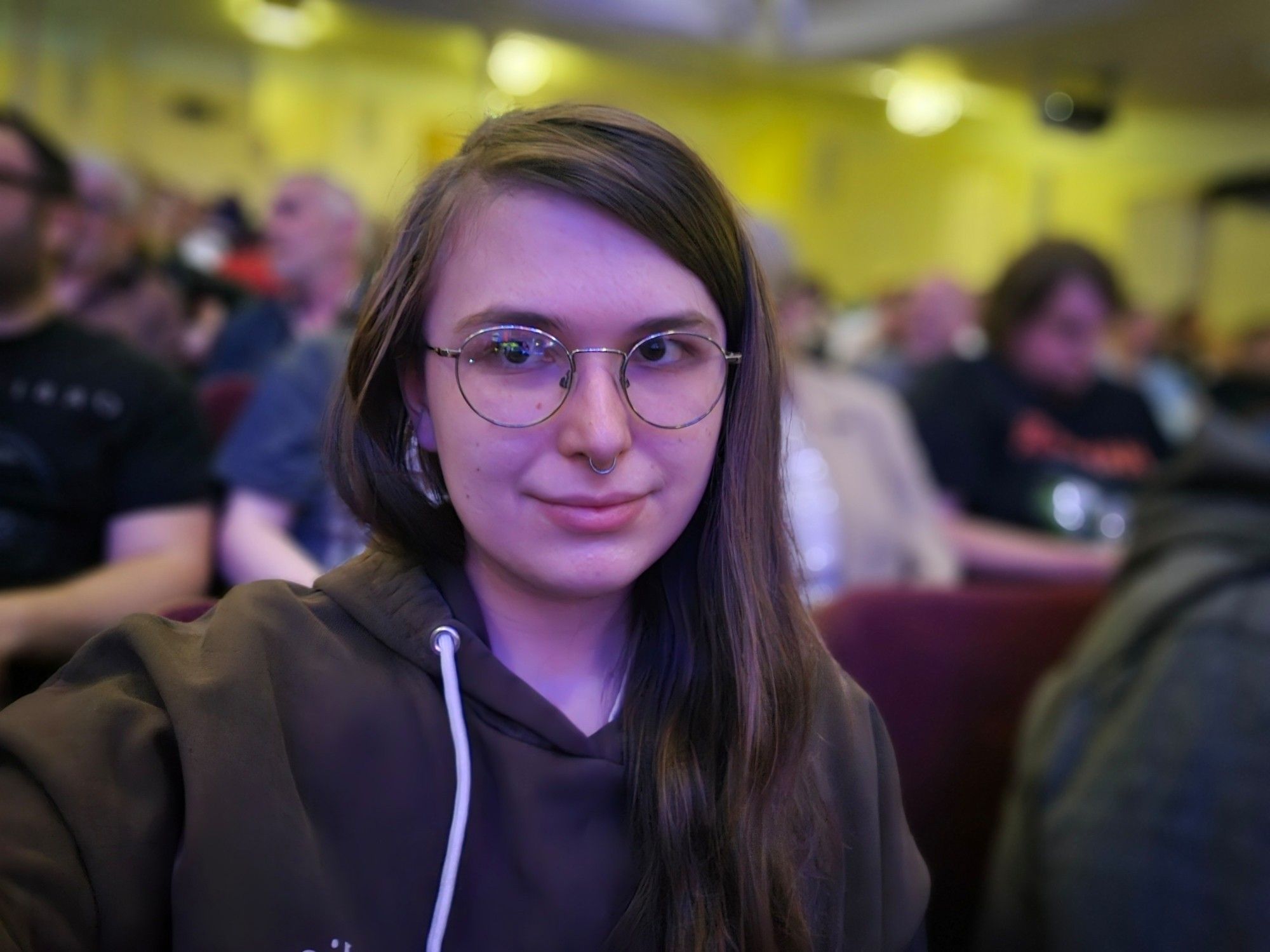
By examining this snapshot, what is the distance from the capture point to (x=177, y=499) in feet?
4.28

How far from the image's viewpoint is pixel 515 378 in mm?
655

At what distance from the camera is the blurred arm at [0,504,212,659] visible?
0.81 meters

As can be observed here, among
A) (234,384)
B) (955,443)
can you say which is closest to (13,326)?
(234,384)

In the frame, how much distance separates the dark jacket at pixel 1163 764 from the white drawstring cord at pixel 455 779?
907mm

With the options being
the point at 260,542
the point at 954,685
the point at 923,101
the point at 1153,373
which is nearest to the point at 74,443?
the point at 260,542

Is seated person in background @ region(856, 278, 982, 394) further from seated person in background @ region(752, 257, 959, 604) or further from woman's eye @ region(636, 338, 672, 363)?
woman's eye @ region(636, 338, 672, 363)

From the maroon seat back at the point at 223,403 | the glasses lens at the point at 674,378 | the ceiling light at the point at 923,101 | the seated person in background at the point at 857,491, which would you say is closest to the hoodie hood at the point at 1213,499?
the seated person in background at the point at 857,491

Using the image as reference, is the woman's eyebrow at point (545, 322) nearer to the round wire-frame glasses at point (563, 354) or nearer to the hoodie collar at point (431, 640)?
the round wire-frame glasses at point (563, 354)

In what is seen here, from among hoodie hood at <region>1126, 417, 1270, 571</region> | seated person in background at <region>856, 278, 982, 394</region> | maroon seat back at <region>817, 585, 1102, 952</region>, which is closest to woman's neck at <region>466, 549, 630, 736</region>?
maroon seat back at <region>817, 585, 1102, 952</region>

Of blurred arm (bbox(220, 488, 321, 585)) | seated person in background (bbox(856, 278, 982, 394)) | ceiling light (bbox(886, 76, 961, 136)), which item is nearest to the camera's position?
blurred arm (bbox(220, 488, 321, 585))

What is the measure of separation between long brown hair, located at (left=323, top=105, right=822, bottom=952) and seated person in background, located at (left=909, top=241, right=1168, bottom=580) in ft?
5.86

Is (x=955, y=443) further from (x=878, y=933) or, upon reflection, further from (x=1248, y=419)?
(x=878, y=933)

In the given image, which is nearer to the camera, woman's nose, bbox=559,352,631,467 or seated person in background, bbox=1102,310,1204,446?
woman's nose, bbox=559,352,631,467

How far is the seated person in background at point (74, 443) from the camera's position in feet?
3.81
